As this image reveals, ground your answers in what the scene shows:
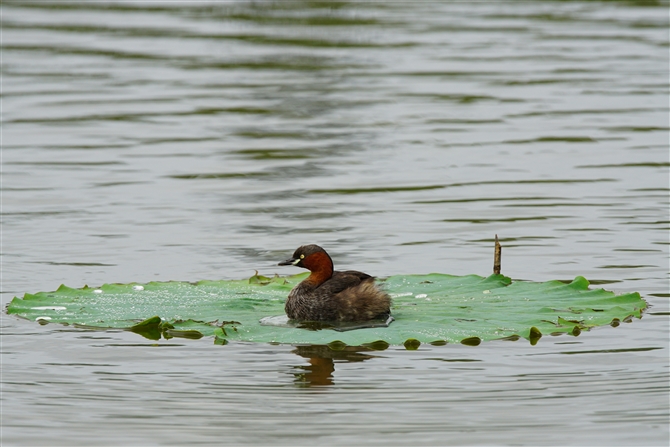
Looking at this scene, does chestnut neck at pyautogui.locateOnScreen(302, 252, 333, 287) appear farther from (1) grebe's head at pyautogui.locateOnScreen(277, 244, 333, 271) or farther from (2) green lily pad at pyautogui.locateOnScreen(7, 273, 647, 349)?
(2) green lily pad at pyautogui.locateOnScreen(7, 273, 647, 349)

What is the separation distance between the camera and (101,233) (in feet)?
42.9

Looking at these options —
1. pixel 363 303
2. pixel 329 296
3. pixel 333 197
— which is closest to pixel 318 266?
pixel 329 296

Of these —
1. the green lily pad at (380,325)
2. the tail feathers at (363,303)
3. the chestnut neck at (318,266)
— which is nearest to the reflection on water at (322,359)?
the green lily pad at (380,325)

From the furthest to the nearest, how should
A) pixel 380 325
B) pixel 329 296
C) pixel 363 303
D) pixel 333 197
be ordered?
pixel 333 197
pixel 329 296
pixel 363 303
pixel 380 325

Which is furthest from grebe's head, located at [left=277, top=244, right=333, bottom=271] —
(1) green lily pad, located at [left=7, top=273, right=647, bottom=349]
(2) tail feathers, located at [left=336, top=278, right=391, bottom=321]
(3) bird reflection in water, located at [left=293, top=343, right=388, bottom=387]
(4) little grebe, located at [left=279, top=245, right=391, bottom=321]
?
(3) bird reflection in water, located at [left=293, top=343, right=388, bottom=387]

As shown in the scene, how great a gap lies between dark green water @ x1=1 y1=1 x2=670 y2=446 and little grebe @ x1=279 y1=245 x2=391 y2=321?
1.47 ft

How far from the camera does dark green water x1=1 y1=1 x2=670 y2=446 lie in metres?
7.63

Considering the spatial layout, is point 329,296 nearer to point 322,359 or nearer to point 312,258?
point 312,258

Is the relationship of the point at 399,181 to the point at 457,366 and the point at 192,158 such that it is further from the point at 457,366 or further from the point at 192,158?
the point at 457,366

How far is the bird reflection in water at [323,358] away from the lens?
821 cm

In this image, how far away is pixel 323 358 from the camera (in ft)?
28.6

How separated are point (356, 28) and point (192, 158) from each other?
47.6 ft

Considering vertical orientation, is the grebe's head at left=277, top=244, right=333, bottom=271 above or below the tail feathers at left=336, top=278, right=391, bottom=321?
above

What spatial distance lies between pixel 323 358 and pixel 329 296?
2.40 feet
